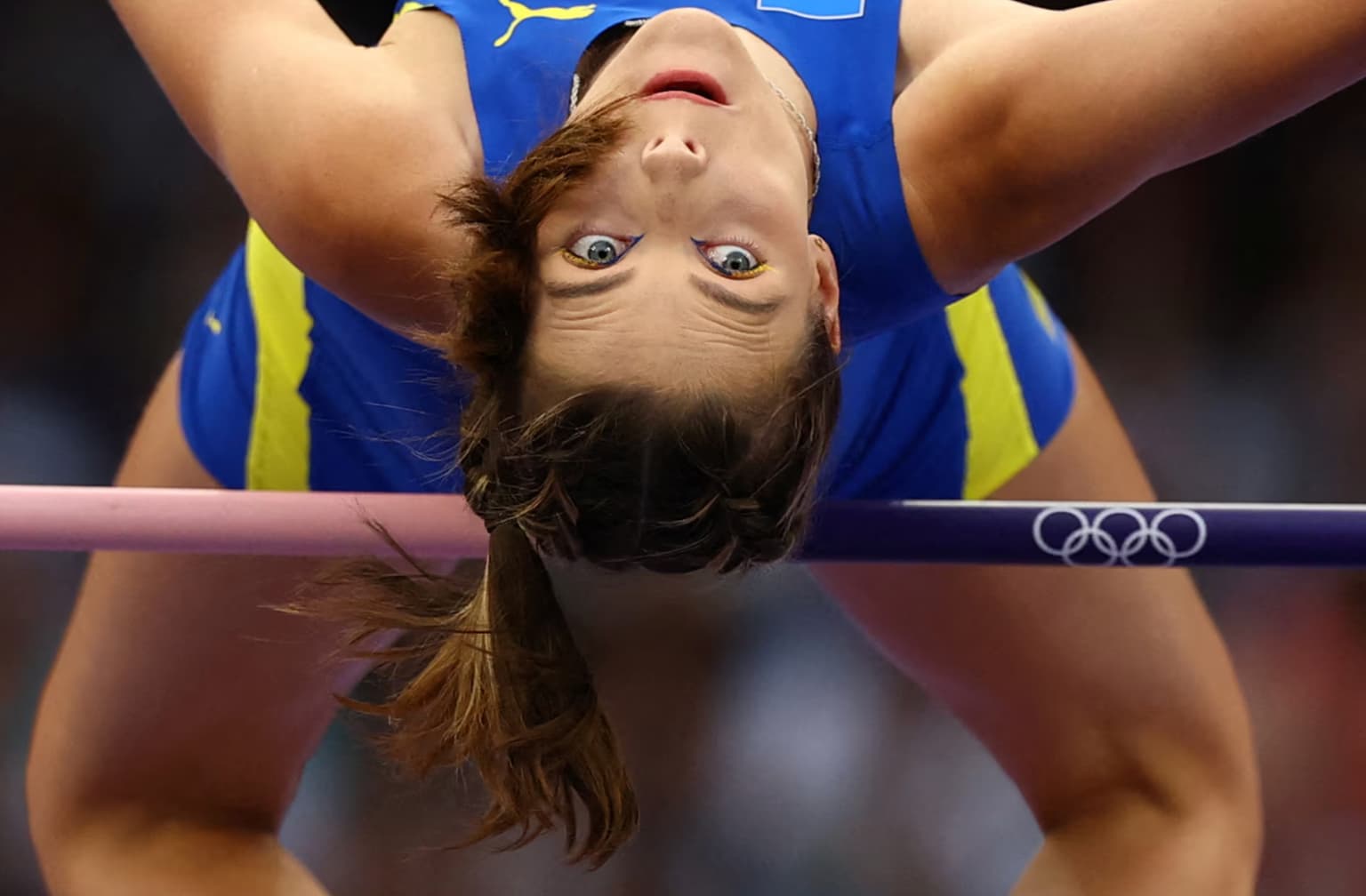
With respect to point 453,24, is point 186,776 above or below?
below

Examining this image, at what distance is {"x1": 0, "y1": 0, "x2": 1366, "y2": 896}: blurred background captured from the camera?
238 centimetres

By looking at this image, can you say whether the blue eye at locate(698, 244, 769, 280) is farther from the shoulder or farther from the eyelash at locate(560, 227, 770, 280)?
the shoulder

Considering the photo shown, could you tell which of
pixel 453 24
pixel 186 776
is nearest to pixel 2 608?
pixel 186 776

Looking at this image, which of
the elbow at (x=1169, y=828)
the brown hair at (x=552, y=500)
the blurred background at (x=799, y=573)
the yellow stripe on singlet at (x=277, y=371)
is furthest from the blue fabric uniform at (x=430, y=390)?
the blurred background at (x=799, y=573)

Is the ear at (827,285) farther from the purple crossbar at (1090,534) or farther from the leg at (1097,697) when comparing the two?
the leg at (1097,697)

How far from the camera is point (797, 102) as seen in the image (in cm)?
112

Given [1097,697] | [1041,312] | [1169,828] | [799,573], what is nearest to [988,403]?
[1041,312]

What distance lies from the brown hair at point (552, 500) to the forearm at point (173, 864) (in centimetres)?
41

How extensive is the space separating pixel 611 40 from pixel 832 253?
0.71 ft

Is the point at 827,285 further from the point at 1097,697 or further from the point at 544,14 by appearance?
the point at 1097,697

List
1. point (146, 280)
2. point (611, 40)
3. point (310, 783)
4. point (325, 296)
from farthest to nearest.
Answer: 1. point (146, 280)
2. point (310, 783)
3. point (325, 296)
4. point (611, 40)

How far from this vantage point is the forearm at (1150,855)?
1.37 metres

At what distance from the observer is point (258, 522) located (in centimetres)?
121

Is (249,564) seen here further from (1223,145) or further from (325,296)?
(1223,145)
